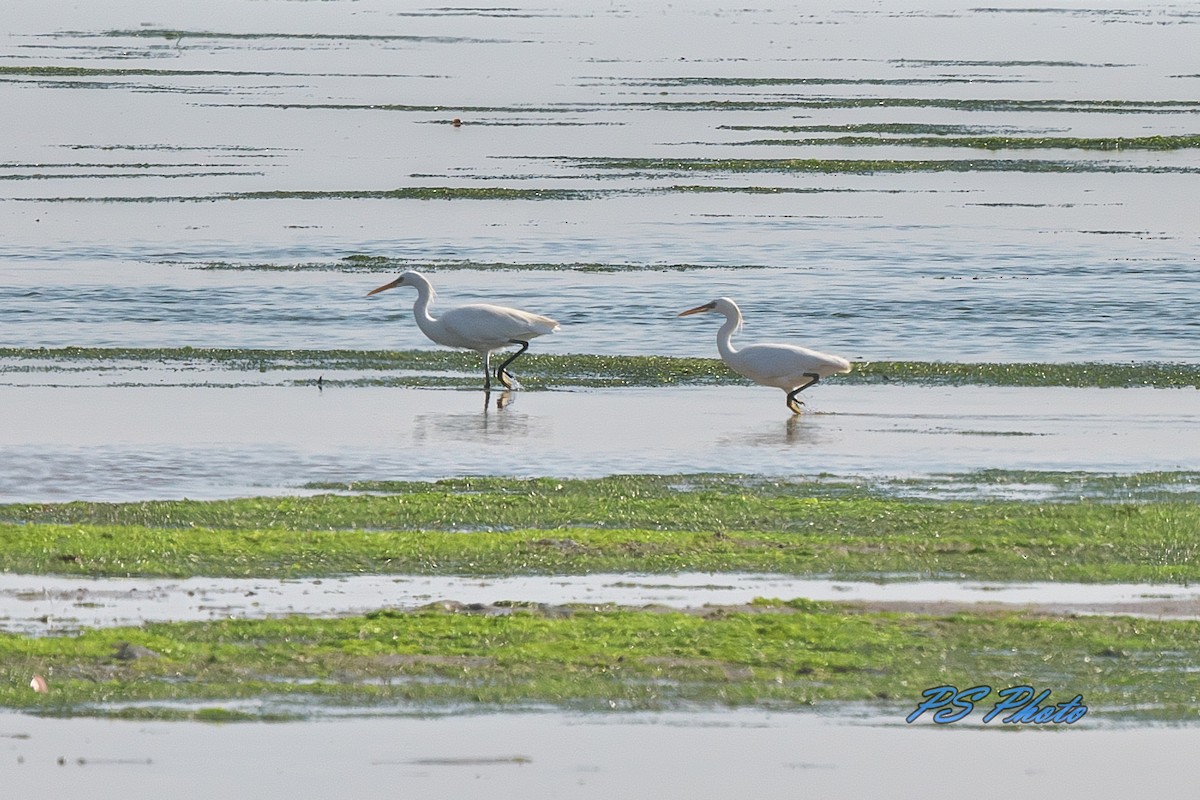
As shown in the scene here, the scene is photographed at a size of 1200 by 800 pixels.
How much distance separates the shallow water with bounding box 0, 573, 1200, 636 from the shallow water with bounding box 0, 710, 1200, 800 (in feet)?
6.25

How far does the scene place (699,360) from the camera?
22.5 meters

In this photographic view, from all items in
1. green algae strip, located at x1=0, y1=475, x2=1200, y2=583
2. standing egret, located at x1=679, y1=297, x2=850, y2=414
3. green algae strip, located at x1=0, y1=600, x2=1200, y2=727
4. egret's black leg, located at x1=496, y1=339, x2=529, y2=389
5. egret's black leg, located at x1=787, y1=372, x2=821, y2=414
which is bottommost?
egret's black leg, located at x1=496, y1=339, x2=529, y2=389

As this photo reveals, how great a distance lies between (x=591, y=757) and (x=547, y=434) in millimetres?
9328

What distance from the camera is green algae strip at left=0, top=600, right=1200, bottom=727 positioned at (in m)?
9.02

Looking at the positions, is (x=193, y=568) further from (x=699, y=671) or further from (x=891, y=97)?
(x=891, y=97)

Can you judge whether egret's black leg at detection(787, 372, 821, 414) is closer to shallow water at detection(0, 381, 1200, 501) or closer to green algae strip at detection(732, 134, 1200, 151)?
shallow water at detection(0, 381, 1200, 501)

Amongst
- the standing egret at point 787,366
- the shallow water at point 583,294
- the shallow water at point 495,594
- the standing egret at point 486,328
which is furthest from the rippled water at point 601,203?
the shallow water at point 495,594

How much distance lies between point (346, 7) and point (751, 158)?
101861mm

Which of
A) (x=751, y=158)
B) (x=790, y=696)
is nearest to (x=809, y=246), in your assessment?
(x=751, y=158)

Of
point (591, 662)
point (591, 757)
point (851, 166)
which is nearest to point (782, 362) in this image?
point (591, 662)

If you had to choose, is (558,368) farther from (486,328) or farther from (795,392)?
(795,392)

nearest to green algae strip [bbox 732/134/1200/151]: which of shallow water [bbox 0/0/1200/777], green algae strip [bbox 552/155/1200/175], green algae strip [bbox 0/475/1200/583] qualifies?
shallow water [bbox 0/0/1200/777]

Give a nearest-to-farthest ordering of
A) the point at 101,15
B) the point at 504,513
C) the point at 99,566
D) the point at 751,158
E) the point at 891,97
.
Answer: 1. the point at 99,566
2. the point at 504,513
3. the point at 751,158
4. the point at 891,97
5. the point at 101,15

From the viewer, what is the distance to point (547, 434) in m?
17.7
